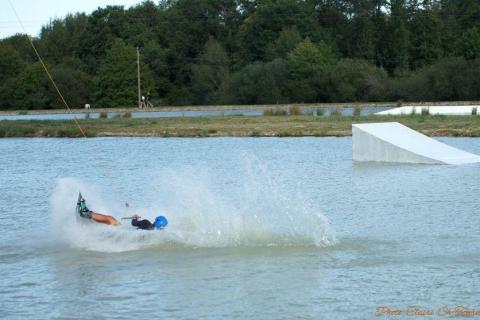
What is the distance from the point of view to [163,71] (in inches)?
4129

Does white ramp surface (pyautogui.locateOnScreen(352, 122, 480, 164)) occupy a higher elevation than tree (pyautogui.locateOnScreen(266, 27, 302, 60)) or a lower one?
lower

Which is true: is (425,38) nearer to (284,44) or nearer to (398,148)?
(284,44)

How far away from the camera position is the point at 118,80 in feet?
318

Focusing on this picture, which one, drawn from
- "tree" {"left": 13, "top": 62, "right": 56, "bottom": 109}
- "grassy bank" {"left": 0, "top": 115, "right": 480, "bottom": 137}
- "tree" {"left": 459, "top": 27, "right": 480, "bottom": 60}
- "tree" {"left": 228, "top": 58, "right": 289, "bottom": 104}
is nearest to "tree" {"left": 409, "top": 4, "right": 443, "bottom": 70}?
"tree" {"left": 459, "top": 27, "right": 480, "bottom": 60}

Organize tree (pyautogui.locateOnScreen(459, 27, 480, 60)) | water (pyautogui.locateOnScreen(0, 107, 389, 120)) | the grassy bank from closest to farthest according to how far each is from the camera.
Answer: the grassy bank → water (pyautogui.locateOnScreen(0, 107, 389, 120)) → tree (pyautogui.locateOnScreen(459, 27, 480, 60))

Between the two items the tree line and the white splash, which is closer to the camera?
the white splash

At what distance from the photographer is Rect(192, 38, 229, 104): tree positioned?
328 ft

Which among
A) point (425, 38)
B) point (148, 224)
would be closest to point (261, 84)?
point (425, 38)

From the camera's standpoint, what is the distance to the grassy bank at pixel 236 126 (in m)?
44.7

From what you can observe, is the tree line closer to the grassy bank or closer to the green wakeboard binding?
the grassy bank

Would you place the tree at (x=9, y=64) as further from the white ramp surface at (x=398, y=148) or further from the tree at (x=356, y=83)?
the white ramp surface at (x=398, y=148)

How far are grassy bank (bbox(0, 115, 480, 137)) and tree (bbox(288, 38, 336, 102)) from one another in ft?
112

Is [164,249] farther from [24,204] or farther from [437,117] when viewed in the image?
[437,117]

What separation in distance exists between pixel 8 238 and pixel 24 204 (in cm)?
517
